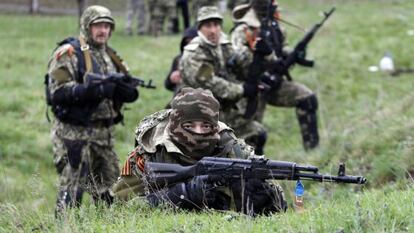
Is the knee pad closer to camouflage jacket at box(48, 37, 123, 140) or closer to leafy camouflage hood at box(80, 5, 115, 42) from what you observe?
camouflage jacket at box(48, 37, 123, 140)

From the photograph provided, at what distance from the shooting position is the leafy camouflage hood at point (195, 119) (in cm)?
515

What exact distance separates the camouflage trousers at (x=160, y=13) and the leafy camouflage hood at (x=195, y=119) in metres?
13.7

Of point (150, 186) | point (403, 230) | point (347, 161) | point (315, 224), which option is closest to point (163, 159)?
point (150, 186)

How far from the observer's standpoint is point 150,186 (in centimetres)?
511

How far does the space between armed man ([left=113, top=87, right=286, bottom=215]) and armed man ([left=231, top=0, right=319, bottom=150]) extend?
3.51 metres

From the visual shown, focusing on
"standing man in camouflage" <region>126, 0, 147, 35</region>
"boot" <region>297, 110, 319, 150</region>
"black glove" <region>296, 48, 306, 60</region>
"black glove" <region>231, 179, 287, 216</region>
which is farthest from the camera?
"standing man in camouflage" <region>126, 0, 147, 35</region>

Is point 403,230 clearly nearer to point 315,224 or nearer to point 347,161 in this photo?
point 315,224

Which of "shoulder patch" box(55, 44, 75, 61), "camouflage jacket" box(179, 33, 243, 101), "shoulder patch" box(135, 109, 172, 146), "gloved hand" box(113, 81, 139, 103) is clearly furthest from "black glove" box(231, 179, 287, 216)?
"camouflage jacket" box(179, 33, 243, 101)

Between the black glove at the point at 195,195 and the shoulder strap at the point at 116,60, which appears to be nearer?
the black glove at the point at 195,195

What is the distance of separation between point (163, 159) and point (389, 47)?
11.1 m

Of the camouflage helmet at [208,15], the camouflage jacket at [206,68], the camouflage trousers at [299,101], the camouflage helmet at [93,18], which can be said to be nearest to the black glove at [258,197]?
the camouflage helmet at [93,18]

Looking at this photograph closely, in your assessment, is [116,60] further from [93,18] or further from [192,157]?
[192,157]

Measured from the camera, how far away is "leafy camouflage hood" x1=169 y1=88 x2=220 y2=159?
16.9ft

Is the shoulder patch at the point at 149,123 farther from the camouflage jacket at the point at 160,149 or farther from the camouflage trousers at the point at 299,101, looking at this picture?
the camouflage trousers at the point at 299,101
